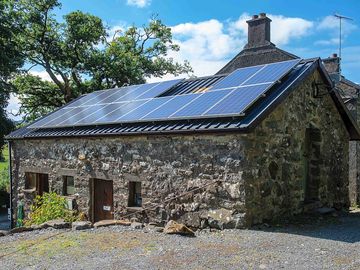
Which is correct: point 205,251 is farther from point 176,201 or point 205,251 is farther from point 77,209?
point 77,209

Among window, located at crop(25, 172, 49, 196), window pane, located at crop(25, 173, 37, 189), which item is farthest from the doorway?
window pane, located at crop(25, 173, 37, 189)

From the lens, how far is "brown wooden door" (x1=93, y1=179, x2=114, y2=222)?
1117 centimetres

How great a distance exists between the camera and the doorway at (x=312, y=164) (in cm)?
1109

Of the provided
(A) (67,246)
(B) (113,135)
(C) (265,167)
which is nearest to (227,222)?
(C) (265,167)

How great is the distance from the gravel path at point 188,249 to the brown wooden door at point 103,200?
2.33 metres

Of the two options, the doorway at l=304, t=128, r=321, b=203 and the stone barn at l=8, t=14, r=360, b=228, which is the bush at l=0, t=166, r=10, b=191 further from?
the doorway at l=304, t=128, r=321, b=203

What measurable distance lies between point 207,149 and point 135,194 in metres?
2.86

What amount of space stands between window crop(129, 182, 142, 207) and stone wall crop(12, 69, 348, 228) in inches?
5.2

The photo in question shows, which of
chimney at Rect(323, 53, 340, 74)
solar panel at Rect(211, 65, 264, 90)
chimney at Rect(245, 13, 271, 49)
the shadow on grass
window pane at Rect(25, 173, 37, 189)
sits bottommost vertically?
the shadow on grass

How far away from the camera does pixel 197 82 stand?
12.2 meters

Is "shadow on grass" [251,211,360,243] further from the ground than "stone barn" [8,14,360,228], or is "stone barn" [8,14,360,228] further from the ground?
"stone barn" [8,14,360,228]

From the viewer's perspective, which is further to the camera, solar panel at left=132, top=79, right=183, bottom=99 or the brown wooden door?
solar panel at left=132, top=79, right=183, bottom=99

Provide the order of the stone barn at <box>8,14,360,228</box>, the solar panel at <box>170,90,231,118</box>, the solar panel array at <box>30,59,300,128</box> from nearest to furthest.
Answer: the stone barn at <box>8,14,360,228</box>, the solar panel array at <box>30,59,300,128</box>, the solar panel at <box>170,90,231,118</box>

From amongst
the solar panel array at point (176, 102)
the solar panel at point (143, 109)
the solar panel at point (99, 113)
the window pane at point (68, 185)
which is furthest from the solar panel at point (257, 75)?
the window pane at point (68, 185)
